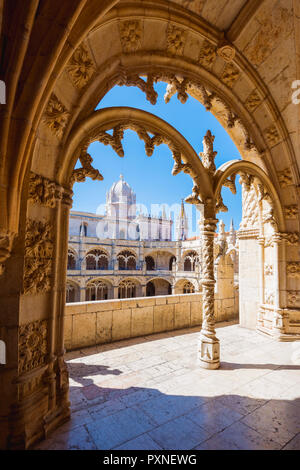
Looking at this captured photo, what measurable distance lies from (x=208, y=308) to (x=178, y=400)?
1.30 m

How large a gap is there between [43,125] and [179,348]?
363 cm

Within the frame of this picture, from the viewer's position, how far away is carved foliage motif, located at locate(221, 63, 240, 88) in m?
3.62

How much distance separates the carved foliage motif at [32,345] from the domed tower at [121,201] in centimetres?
3572

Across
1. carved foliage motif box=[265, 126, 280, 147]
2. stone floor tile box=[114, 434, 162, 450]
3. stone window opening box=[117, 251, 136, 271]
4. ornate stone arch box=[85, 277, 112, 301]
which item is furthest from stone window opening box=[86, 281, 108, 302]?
stone floor tile box=[114, 434, 162, 450]

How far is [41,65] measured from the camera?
4.85 ft

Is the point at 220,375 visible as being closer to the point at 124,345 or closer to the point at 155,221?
the point at 124,345

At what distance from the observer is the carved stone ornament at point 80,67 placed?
214cm

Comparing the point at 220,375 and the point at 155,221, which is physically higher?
the point at 155,221

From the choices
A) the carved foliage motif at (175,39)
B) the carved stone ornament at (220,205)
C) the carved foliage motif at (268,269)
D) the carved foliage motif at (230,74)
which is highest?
the carved foliage motif at (230,74)

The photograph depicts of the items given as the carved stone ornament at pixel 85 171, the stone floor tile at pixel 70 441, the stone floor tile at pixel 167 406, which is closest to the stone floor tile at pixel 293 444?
the stone floor tile at pixel 167 406

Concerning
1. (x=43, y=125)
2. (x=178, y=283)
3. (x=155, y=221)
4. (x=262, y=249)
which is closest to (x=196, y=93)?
(x=43, y=125)

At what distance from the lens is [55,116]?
1952 millimetres

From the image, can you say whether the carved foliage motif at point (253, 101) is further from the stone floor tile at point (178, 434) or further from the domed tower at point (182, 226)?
the domed tower at point (182, 226)

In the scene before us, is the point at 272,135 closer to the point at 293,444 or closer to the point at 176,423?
the point at 293,444
